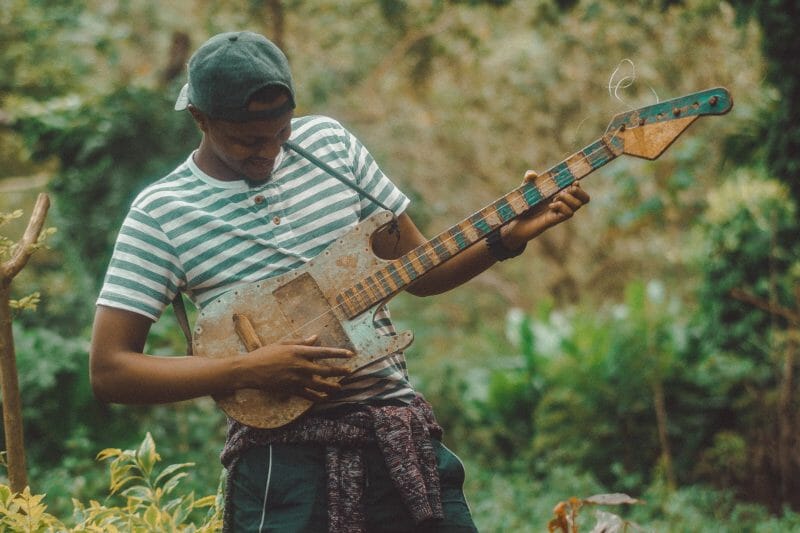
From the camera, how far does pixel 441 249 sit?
2447mm

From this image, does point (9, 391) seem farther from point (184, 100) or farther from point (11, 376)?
point (184, 100)

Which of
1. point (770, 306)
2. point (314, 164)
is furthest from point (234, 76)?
point (770, 306)

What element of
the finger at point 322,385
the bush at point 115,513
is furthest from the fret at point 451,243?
the bush at point 115,513

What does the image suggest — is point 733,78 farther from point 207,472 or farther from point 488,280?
point 207,472

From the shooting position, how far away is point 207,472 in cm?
614

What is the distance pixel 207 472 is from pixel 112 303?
4077 millimetres

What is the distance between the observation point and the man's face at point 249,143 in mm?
2307

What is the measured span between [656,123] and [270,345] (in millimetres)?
1111

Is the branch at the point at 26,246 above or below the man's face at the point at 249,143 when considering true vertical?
above

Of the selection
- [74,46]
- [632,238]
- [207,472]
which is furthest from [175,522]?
[632,238]

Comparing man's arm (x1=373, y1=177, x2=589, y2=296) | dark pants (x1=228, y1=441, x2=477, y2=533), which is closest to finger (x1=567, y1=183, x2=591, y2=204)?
man's arm (x1=373, y1=177, x2=589, y2=296)

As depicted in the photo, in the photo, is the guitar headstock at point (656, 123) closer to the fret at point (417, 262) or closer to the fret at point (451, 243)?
the fret at point (451, 243)

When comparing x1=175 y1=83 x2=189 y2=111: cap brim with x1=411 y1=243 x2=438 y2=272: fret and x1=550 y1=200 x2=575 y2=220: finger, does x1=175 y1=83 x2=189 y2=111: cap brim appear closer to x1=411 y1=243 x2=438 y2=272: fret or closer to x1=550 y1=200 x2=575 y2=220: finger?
x1=411 y1=243 x2=438 y2=272: fret

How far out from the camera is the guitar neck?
2.39 meters
